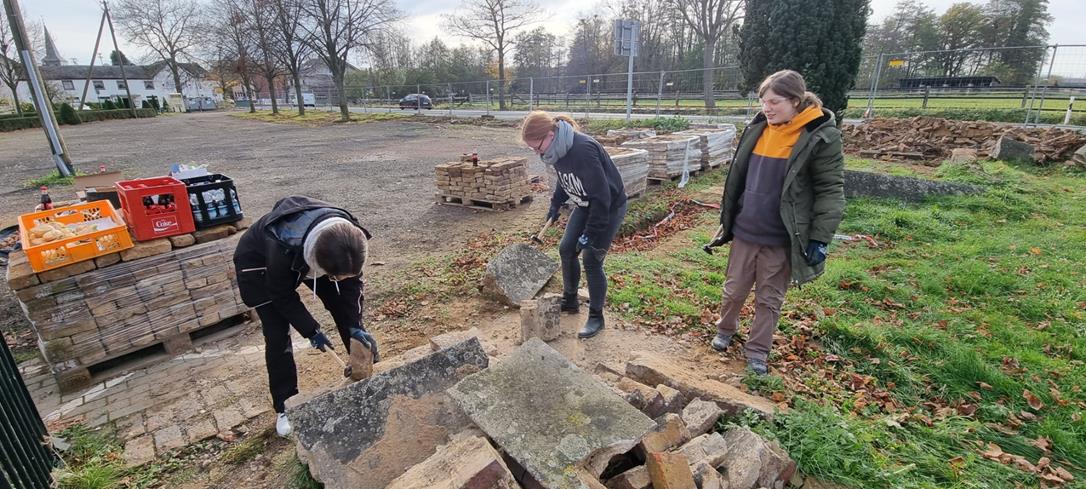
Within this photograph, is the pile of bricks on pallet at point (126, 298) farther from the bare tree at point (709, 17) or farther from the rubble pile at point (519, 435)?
the bare tree at point (709, 17)

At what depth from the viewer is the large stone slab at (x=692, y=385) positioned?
253 cm

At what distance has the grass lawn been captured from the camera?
2.39m

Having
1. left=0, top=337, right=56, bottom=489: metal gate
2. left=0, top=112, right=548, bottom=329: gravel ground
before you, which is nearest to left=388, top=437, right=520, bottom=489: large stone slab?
left=0, top=337, right=56, bottom=489: metal gate

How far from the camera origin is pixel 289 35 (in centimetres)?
3003

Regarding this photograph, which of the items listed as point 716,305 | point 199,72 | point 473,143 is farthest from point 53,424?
point 199,72

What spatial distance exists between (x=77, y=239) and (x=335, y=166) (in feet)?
31.3

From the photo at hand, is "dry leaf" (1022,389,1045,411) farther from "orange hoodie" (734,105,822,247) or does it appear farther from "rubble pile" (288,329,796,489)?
"rubble pile" (288,329,796,489)

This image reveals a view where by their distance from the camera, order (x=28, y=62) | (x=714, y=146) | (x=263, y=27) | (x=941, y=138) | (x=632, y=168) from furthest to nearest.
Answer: (x=263, y=27)
(x=941, y=138)
(x=714, y=146)
(x=28, y=62)
(x=632, y=168)

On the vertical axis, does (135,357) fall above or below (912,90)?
below

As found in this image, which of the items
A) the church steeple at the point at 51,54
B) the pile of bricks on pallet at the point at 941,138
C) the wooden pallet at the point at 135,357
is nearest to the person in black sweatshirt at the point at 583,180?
the wooden pallet at the point at 135,357

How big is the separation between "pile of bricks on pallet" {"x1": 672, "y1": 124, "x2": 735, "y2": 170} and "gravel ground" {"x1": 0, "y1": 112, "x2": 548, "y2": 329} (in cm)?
344

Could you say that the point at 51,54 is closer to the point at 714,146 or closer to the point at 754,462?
the point at 714,146

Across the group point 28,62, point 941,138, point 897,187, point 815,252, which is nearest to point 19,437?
point 815,252

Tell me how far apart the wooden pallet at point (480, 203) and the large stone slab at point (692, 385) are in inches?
192
